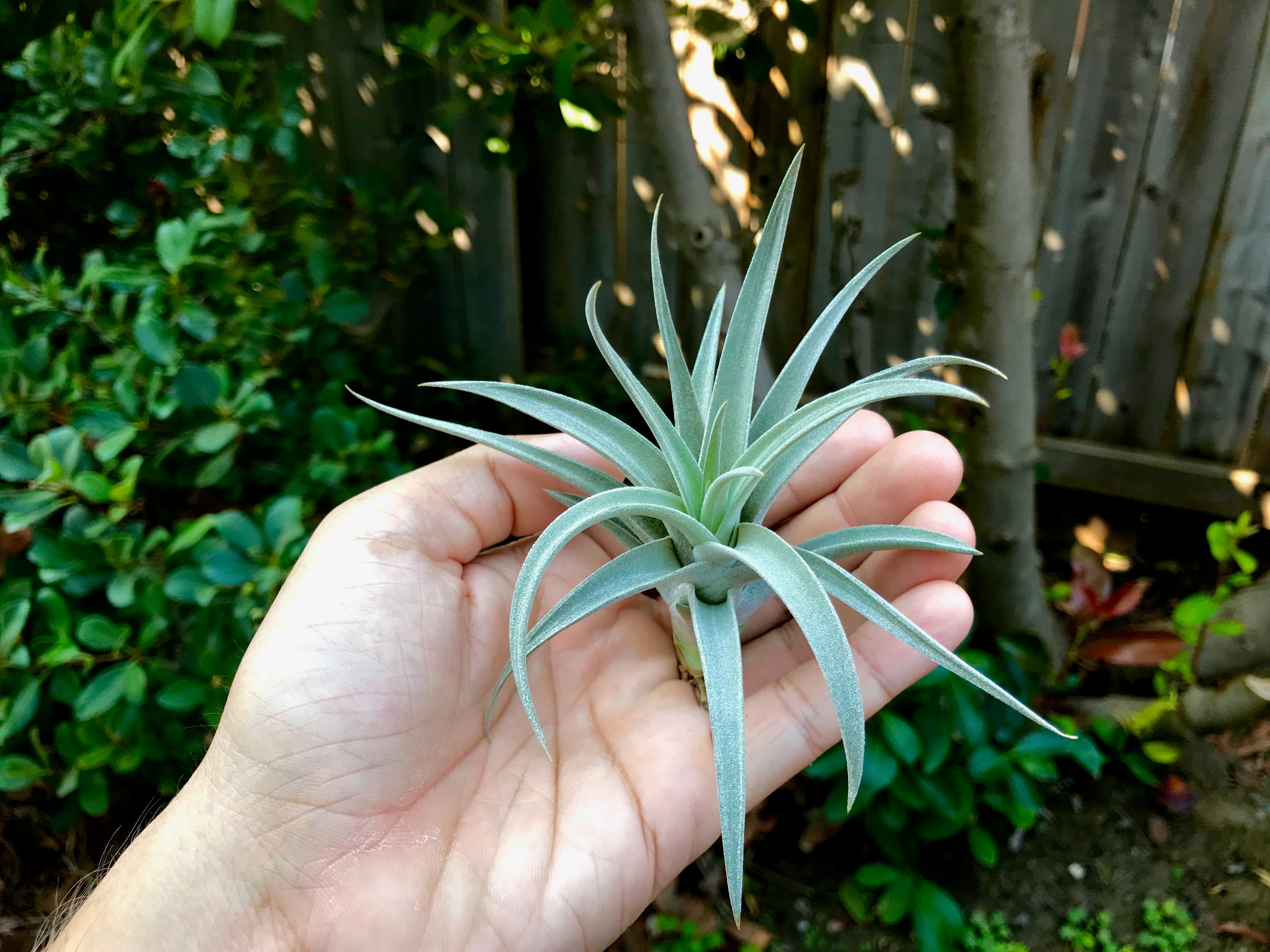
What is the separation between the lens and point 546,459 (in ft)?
3.72

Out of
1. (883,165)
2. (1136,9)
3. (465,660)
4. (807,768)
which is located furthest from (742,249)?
(465,660)

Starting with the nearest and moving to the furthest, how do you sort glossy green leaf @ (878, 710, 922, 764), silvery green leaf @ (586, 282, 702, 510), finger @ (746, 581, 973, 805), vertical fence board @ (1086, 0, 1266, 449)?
silvery green leaf @ (586, 282, 702, 510)
finger @ (746, 581, 973, 805)
glossy green leaf @ (878, 710, 922, 764)
vertical fence board @ (1086, 0, 1266, 449)

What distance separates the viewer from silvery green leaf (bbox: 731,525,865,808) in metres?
0.87

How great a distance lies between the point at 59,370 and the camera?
4.83ft

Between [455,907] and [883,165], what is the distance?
2.28 metres

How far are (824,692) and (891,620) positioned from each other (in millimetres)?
348

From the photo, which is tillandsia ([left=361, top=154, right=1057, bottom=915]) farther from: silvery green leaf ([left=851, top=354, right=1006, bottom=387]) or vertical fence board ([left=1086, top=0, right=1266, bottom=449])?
vertical fence board ([left=1086, top=0, right=1266, bottom=449])

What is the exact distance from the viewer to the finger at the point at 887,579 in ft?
4.03

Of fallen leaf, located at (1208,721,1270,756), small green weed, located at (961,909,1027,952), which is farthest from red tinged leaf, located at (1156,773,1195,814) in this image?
small green weed, located at (961,909,1027,952)

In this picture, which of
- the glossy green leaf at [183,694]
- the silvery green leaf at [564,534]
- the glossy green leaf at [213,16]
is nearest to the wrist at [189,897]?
the glossy green leaf at [183,694]


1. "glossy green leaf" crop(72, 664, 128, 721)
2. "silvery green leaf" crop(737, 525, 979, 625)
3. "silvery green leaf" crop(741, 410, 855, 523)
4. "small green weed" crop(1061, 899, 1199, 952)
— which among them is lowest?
Answer: "small green weed" crop(1061, 899, 1199, 952)

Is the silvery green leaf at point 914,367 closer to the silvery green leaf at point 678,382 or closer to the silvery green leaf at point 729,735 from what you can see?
the silvery green leaf at point 678,382

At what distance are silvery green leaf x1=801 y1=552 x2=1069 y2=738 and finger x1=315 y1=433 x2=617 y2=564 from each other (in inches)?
17.6

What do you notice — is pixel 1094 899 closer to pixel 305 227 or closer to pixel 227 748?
pixel 227 748
